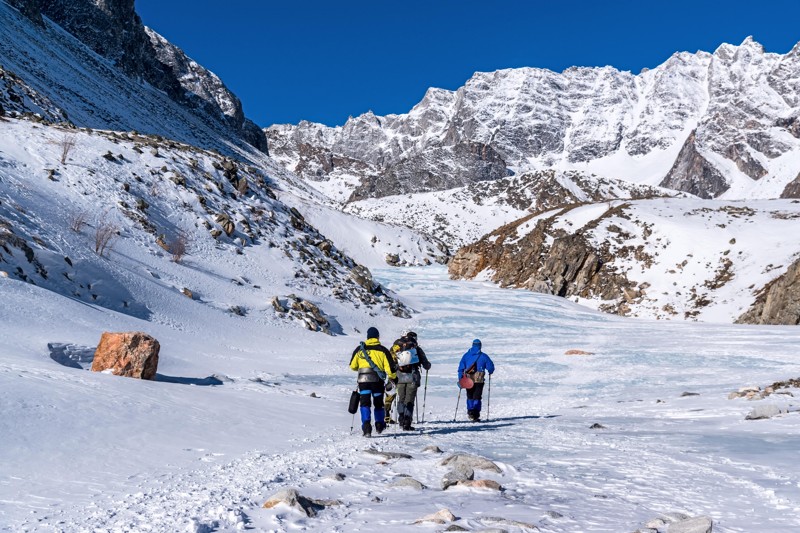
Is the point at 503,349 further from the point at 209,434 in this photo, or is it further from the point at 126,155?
the point at 126,155

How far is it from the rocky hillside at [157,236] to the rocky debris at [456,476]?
1357 cm

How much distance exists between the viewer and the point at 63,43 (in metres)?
106

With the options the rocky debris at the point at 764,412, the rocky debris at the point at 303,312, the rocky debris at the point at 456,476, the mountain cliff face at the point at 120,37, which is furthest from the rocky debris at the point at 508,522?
the mountain cliff face at the point at 120,37

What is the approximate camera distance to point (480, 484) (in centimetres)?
608

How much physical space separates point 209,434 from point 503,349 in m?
18.8

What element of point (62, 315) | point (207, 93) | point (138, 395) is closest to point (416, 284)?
point (62, 315)

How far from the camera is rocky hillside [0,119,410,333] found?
18.4 meters

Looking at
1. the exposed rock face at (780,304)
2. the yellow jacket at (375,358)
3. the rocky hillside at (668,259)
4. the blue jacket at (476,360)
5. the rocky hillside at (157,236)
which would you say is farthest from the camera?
the rocky hillside at (668,259)

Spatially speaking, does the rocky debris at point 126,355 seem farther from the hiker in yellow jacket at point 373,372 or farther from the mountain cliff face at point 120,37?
the mountain cliff face at point 120,37

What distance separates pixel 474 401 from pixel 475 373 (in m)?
0.62

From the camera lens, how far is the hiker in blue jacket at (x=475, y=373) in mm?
12172

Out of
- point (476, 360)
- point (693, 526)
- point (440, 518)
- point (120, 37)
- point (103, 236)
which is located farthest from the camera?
point (120, 37)

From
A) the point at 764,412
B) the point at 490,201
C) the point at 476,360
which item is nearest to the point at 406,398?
the point at 476,360

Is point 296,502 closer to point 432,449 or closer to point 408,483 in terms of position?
point 408,483
